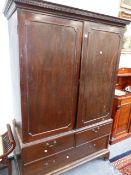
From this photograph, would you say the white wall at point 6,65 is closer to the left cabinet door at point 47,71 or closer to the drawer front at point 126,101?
the left cabinet door at point 47,71

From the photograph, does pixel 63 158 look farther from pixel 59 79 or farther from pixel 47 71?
pixel 47 71

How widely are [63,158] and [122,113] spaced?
1.25 meters

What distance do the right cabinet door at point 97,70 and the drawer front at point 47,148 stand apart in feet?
0.77

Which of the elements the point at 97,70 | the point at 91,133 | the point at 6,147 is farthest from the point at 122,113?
the point at 6,147

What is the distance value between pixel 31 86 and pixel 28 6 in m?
0.62

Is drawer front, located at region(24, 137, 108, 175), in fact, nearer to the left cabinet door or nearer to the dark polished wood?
the dark polished wood

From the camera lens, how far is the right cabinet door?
156cm

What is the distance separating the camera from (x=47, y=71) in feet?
4.58

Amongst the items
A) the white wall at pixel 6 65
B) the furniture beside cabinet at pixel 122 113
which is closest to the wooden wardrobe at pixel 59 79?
the white wall at pixel 6 65

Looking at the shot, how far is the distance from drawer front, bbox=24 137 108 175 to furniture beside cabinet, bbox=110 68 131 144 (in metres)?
0.45

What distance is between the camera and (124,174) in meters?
1.99

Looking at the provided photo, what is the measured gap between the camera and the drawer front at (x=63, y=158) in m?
1.62

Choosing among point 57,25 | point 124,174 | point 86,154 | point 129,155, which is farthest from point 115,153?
point 57,25

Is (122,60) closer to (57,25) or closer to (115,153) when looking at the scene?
(115,153)
